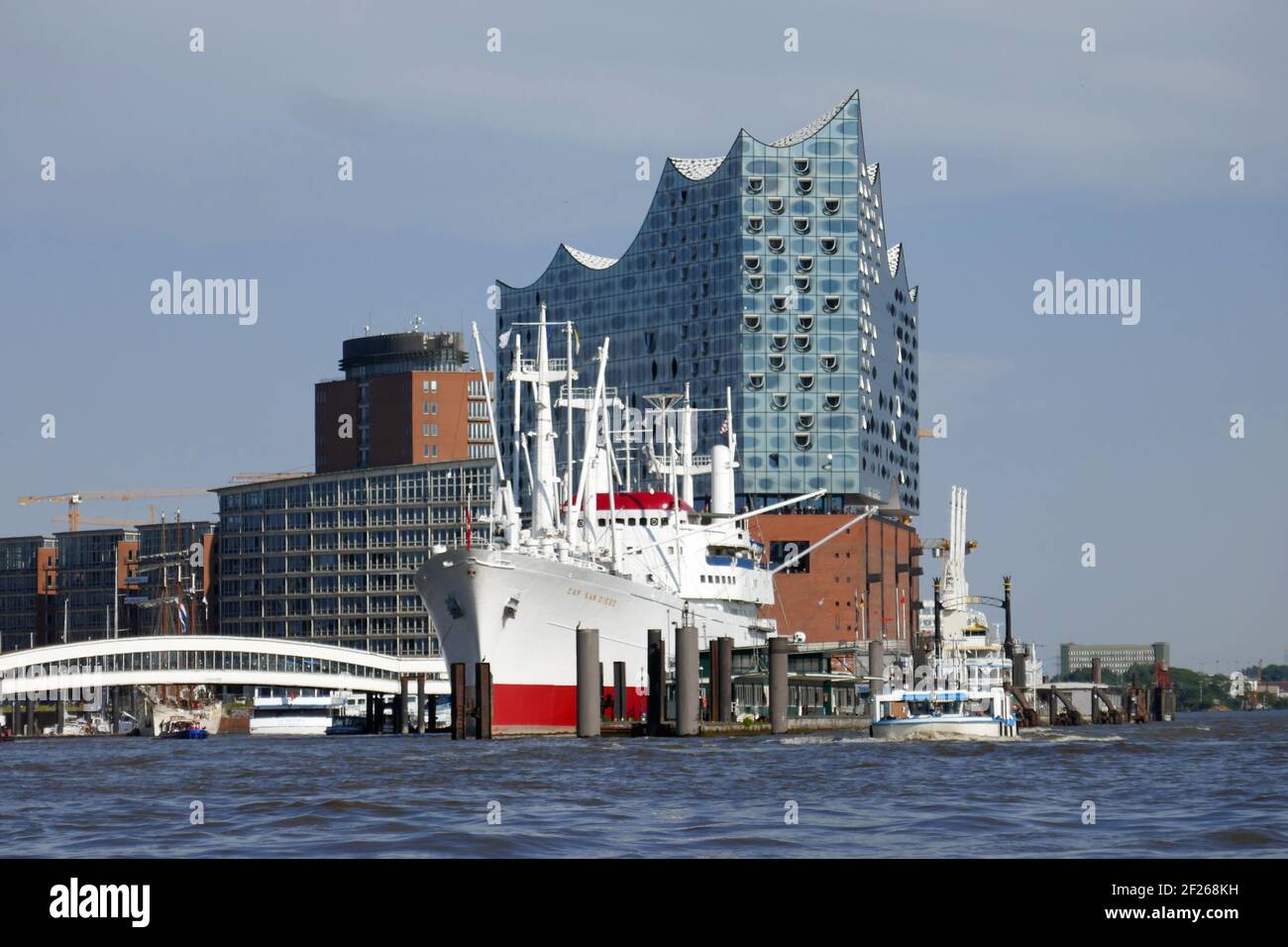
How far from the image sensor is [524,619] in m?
99.4

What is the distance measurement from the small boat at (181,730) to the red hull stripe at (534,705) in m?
55.0

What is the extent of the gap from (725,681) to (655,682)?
241 inches

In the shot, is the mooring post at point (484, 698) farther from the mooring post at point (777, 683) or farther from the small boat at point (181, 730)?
the small boat at point (181, 730)

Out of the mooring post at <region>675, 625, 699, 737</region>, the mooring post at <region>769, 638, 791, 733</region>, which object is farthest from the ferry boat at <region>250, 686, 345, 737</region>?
the mooring post at <region>675, 625, 699, 737</region>

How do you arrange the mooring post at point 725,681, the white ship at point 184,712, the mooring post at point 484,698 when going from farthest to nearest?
1. the white ship at point 184,712
2. the mooring post at point 725,681
3. the mooring post at point 484,698

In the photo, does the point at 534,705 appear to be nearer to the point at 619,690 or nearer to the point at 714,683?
the point at 619,690

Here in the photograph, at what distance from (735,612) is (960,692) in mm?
37636

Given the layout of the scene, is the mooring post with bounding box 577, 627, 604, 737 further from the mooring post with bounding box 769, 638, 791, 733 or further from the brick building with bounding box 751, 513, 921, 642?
the brick building with bounding box 751, 513, 921, 642

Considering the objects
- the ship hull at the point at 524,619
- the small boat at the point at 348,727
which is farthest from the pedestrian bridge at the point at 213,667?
the ship hull at the point at 524,619

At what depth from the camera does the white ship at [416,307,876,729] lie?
→ 9912 centimetres

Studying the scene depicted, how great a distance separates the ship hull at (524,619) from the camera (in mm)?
98875

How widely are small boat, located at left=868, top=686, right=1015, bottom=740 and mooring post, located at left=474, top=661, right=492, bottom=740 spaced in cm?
1919

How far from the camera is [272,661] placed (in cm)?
18612
